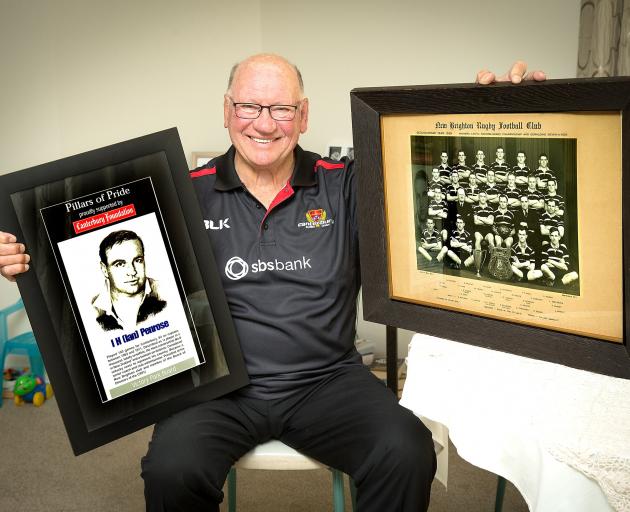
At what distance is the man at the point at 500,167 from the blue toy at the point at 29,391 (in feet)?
8.42

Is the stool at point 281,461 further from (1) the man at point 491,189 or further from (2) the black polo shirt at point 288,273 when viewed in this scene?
(1) the man at point 491,189

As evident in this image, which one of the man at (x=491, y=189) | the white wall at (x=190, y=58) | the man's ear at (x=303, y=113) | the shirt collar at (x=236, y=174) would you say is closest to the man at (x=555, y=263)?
the man at (x=491, y=189)

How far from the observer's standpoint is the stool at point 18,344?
3.28m

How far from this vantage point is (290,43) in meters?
3.57

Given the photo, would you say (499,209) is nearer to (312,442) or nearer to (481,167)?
(481,167)

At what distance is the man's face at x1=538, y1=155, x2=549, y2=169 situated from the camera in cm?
114

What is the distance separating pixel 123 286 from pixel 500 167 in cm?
79

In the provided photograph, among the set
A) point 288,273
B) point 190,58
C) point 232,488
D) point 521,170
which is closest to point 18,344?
point 190,58

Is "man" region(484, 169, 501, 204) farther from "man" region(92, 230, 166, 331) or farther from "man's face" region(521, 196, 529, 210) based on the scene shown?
"man" region(92, 230, 166, 331)

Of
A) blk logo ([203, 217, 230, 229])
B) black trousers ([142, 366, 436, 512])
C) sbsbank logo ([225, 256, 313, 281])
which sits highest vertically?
blk logo ([203, 217, 230, 229])

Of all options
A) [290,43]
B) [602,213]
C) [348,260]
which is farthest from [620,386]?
[290,43]

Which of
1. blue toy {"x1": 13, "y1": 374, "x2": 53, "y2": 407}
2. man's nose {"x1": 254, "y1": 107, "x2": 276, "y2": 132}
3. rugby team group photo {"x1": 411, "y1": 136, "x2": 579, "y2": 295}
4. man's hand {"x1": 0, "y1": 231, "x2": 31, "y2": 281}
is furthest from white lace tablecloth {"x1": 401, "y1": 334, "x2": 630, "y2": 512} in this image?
blue toy {"x1": 13, "y1": 374, "x2": 53, "y2": 407}

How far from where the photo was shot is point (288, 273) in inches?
67.2

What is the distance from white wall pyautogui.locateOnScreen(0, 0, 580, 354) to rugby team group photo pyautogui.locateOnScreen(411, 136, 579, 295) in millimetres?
1924
